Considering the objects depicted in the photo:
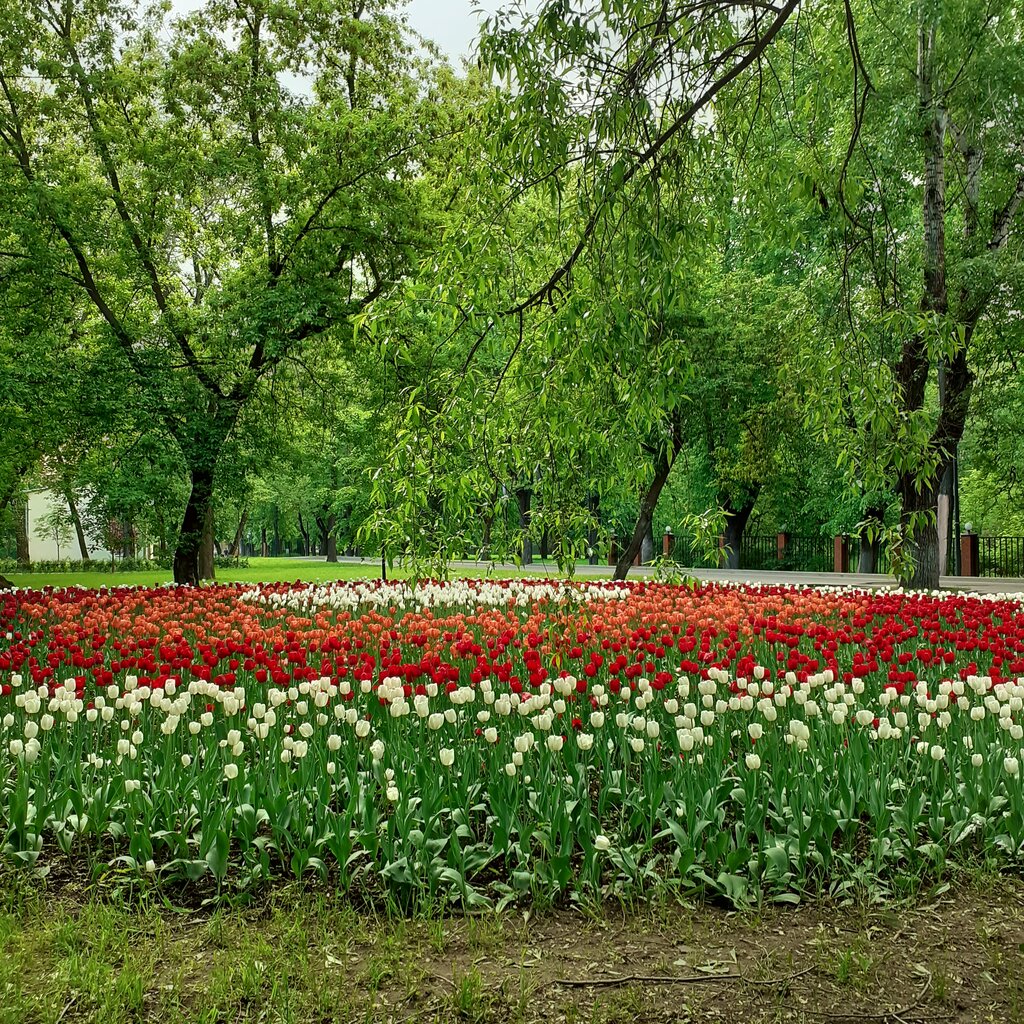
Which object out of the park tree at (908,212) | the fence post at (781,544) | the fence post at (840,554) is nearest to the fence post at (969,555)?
the fence post at (840,554)

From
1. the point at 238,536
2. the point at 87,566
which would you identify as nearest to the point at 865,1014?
the point at 87,566

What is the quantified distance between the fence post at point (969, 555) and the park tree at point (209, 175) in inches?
798

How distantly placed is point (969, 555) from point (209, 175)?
950 inches

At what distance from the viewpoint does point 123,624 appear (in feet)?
26.7

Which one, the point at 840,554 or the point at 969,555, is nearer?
the point at 969,555

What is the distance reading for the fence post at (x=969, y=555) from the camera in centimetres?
2752

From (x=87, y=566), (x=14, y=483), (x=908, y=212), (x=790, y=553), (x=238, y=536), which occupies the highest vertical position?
(x=908, y=212)

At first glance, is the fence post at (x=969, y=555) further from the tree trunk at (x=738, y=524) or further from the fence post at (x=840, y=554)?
the tree trunk at (x=738, y=524)

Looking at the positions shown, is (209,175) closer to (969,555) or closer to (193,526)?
(193,526)

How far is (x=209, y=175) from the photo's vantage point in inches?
634

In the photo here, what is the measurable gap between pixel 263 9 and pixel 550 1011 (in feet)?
61.8

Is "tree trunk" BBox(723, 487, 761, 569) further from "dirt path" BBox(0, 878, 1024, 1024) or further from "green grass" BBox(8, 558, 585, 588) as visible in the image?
"dirt path" BBox(0, 878, 1024, 1024)

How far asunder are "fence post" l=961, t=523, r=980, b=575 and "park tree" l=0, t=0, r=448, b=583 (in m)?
20.3

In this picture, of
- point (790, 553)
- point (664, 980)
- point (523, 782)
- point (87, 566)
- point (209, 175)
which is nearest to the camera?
point (664, 980)
